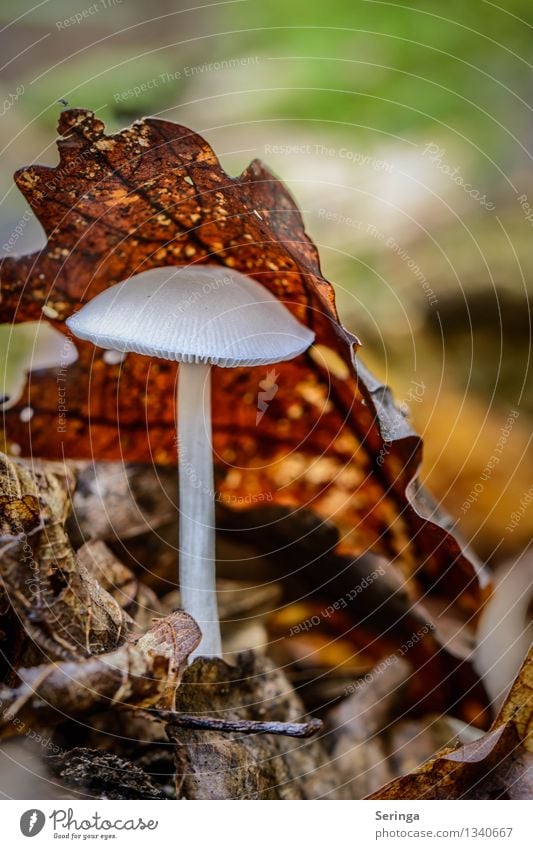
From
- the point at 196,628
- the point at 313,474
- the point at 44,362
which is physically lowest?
the point at 196,628

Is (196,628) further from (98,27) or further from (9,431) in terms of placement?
(98,27)

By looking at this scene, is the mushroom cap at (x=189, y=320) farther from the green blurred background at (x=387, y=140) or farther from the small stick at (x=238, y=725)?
the small stick at (x=238, y=725)

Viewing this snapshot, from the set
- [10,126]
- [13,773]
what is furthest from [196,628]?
[10,126]

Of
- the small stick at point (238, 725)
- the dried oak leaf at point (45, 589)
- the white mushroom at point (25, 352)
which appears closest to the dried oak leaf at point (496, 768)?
the small stick at point (238, 725)

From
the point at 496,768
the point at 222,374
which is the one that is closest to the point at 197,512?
the point at 222,374

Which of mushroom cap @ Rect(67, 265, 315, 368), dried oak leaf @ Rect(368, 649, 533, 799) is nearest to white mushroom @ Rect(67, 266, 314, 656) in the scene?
mushroom cap @ Rect(67, 265, 315, 368)

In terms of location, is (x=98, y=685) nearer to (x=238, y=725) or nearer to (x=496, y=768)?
(x=238, y=725)

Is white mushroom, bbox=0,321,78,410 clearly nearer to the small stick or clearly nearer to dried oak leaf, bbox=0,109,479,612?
dried oak leaf, bbox=0,109,479,612
